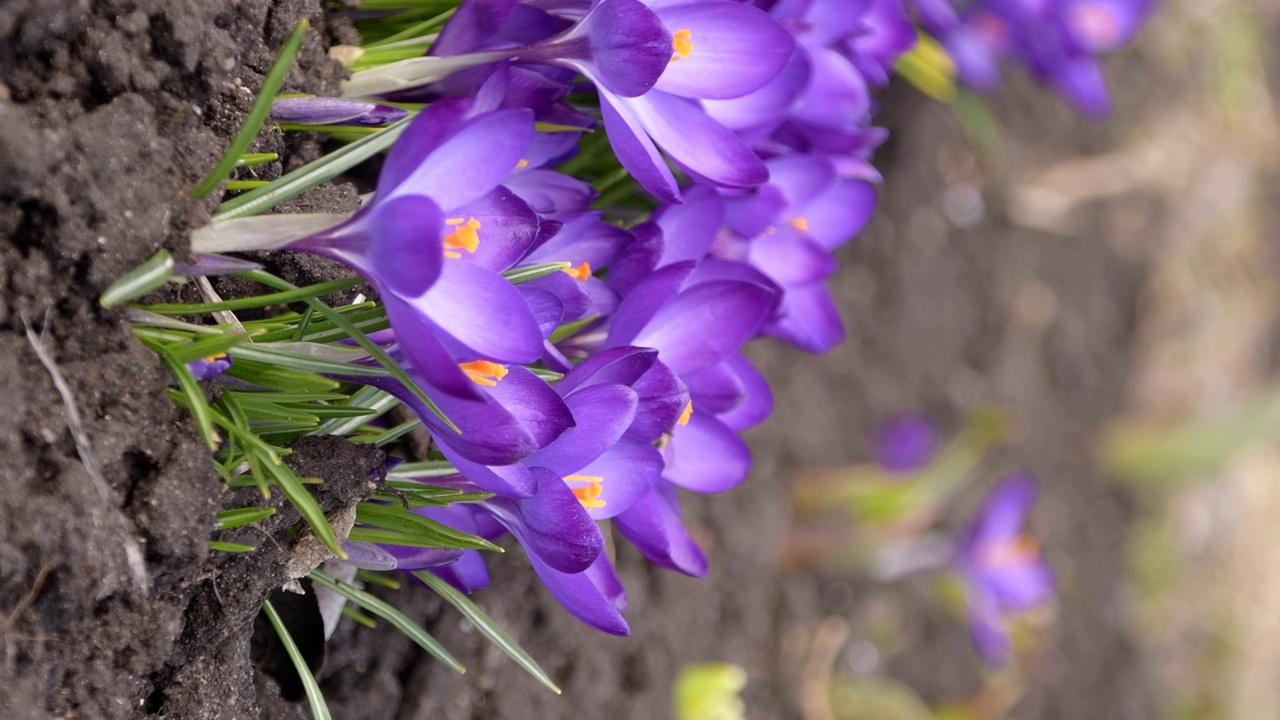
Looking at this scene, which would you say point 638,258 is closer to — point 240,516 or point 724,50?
point 724,50

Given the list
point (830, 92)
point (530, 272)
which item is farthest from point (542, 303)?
point (830, 92)

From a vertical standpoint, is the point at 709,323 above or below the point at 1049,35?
above

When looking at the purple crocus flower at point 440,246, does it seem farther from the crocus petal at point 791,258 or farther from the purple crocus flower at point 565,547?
the crocus petal at point 791,258

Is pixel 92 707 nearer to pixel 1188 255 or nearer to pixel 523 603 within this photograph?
pixel 523 603

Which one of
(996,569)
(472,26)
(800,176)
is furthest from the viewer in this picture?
(996,569)

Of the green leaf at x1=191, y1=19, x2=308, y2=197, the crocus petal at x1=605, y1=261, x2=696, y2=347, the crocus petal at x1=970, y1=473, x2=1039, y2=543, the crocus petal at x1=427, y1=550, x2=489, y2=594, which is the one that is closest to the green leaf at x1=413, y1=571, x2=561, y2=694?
the crocus petal at x1=427, y1=550, x2=489, y2=594

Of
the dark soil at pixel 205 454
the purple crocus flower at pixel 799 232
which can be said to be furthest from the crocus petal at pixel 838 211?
the dark soil at pixel 205 454
